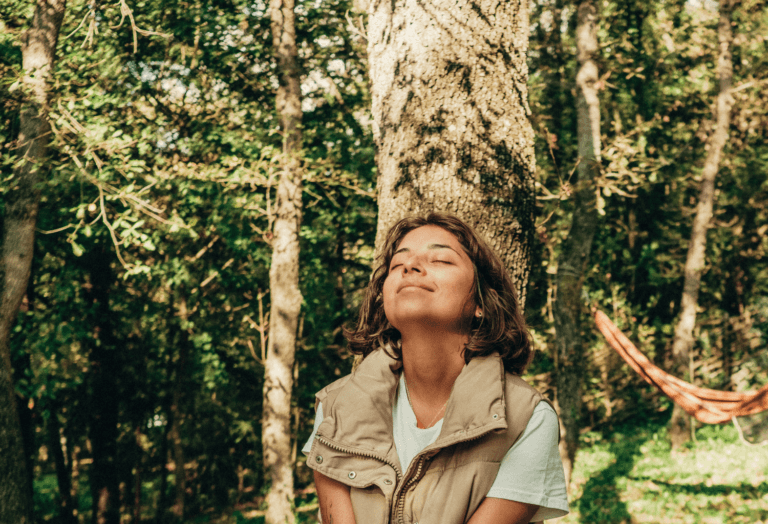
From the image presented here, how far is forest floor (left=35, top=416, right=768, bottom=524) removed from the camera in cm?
659

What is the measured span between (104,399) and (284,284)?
18.0 ft

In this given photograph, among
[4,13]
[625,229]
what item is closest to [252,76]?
[4,13]

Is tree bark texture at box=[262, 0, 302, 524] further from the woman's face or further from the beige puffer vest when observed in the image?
the beige puffer vest

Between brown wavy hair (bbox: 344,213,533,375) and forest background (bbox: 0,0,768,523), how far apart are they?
5221 mm

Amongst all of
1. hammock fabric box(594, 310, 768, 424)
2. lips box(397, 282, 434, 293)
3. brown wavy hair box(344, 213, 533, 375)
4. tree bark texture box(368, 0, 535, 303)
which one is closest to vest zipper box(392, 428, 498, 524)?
brown wavy hair box(344, 213, 533, 375)

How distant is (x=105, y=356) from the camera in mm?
11109

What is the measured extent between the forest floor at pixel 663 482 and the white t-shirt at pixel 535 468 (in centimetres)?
555

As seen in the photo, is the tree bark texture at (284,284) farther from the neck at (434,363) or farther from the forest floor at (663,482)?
the neck at (434,363)

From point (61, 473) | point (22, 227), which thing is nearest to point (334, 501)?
point (22, 227)

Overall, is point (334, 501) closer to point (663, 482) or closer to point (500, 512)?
point (500, 512)

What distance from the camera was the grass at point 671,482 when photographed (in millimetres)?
6547

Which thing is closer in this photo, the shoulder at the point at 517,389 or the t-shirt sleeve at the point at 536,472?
the t-shirt sleeve at the point at 536,472

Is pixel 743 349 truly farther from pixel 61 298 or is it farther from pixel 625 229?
pixel 61 298

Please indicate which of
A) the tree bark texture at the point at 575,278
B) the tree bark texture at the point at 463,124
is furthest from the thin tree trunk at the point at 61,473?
the tree bark texture at the point at 463,124
